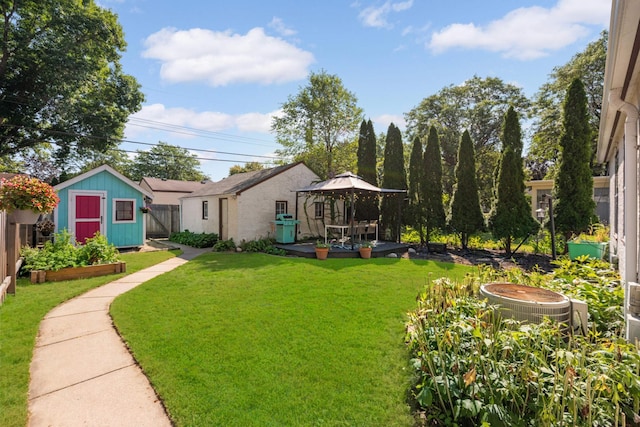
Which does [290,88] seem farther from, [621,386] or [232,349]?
[621,386]

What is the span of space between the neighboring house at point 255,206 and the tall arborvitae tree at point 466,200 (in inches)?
249

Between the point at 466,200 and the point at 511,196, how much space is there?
62.6 inches

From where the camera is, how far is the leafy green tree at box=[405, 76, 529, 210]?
26.4 m

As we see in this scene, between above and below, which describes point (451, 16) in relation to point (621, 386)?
above

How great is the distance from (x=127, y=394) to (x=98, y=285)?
15.6ft

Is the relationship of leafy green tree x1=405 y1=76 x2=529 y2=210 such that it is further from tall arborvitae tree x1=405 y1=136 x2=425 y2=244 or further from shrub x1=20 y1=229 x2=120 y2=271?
shrub x1=20 y1=229 x2=120 y2=271

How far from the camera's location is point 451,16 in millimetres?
7250

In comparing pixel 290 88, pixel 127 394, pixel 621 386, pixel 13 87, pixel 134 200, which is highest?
pixel 290 88

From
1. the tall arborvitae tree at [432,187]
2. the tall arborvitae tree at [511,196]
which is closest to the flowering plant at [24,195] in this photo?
the tall arborvitae tree at [432,187]

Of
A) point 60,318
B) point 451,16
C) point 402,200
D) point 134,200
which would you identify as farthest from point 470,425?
point 134,200

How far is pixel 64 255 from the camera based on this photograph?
7.12 metres

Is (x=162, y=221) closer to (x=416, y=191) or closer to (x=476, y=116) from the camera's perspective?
(x=416, y=191)

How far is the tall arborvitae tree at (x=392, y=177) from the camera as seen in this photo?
13955 millimetres

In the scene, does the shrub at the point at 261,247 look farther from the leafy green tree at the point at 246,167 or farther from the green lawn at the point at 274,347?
the leafy green tree at the point at 246,167
